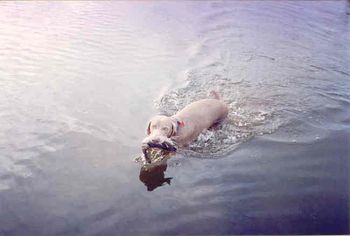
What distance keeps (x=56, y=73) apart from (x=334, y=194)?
6359 mm

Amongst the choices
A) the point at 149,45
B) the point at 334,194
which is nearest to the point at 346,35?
the point at 149,45

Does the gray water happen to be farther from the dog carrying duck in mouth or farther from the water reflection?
the dog carrying duck in mouth

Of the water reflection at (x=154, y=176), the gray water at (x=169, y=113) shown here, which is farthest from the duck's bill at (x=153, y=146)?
the gray water at (x=169, y=113)

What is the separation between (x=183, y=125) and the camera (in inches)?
260

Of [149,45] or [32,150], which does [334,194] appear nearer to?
[32,150]

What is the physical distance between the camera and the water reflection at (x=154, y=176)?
5.69 meters

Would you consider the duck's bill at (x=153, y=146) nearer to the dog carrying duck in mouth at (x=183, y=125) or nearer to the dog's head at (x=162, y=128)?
the dog carrying duck in mouth at (x=183, y=125)

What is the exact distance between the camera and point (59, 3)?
49.1ft

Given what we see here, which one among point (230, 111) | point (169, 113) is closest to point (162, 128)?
point (169, 113)

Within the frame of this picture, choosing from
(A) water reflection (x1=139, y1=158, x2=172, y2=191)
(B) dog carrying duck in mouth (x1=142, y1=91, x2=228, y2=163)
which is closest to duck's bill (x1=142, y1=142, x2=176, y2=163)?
(B) dog carrying duck in mouth (x1=142, y1=91, x2=228, y2=163)

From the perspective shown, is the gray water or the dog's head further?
the dog's head

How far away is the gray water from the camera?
→ 5.10 metres

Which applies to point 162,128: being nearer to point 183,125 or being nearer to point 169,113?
point 183,125

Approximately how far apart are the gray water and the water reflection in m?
0.03
